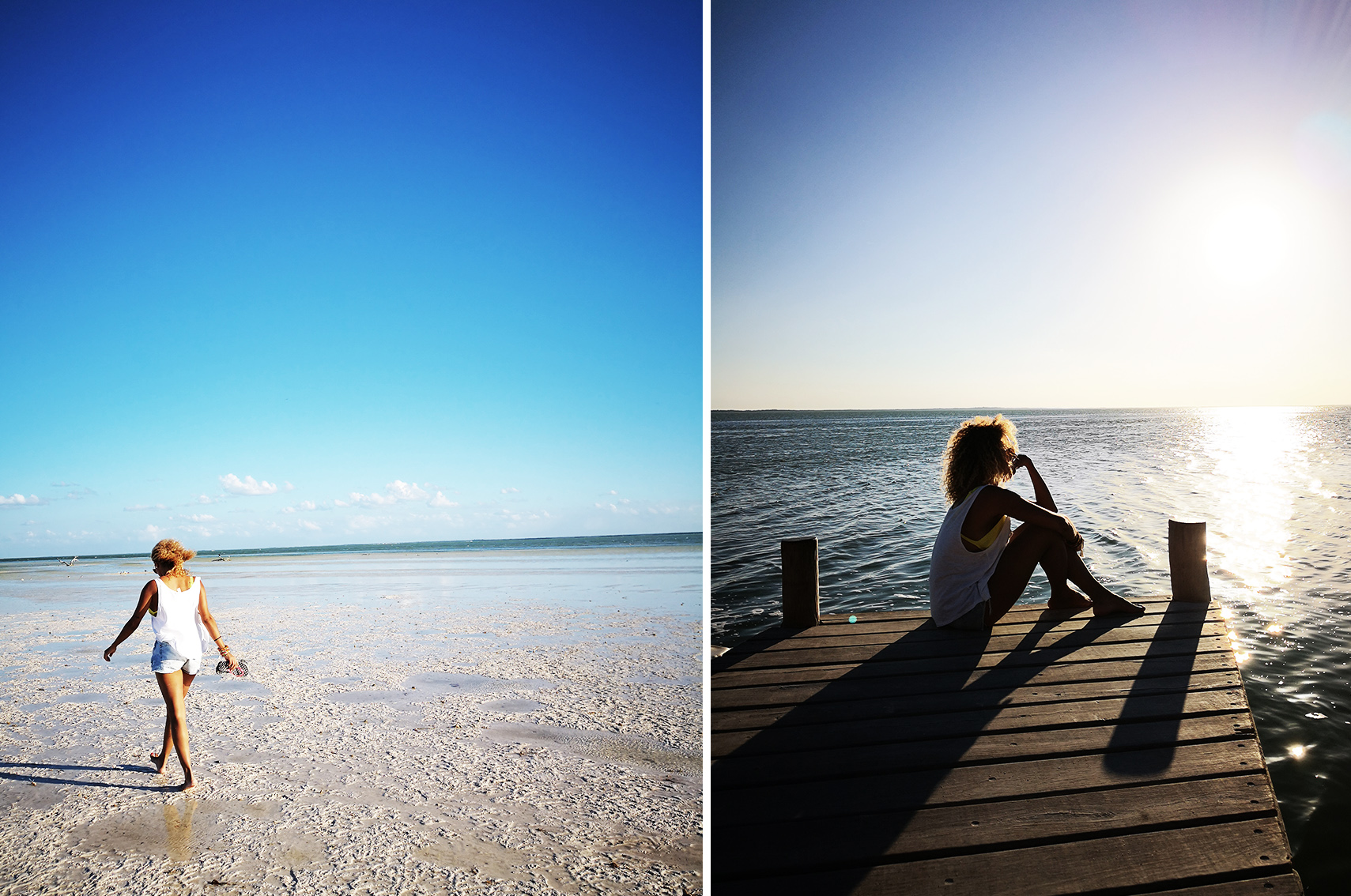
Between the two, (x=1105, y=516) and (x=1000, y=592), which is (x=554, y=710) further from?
(x=1105, y=516)

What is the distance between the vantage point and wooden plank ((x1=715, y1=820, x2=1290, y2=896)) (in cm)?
170

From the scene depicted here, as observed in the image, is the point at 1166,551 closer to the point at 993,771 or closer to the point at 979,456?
the point at 979,456

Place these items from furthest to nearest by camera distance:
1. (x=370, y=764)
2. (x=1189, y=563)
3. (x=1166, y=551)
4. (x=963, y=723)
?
(x=1166, y=551)
(x=370, y=764)
(x=1189, y=563)
(x=963, y=723)

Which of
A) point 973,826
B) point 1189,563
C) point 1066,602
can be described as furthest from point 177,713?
point 1189,563

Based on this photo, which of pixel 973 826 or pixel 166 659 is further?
pixel 166 659

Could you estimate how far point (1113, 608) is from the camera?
3945 millimetres

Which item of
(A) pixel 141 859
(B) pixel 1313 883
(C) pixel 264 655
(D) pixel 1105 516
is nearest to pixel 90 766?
(A) pixel 141 859

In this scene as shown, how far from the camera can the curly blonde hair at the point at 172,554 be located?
4.01 meters

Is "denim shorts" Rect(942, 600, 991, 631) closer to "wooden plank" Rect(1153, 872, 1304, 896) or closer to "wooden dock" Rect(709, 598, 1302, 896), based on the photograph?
"wooden dock" Rect(709, 598, 1302, 896)

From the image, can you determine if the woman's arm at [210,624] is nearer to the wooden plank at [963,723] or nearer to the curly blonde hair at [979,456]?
the wooden plank at [963,723]

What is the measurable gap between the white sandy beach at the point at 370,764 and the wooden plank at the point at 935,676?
95 centimetres

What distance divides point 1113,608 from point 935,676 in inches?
61.3

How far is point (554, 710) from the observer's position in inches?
233

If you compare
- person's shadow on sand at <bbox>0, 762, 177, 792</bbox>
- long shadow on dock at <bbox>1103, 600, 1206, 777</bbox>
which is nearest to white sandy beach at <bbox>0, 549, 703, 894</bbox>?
person's shadow on sand at <bbox>0, 762, 177, 792</bbox>
